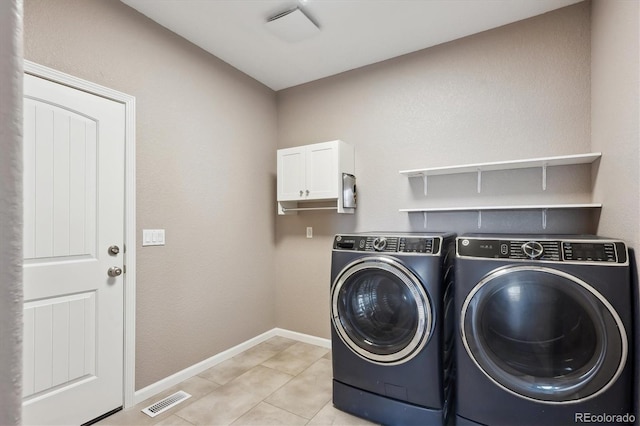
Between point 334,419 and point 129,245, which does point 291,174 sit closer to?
point 129,245

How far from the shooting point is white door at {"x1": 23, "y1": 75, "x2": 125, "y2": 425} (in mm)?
1726

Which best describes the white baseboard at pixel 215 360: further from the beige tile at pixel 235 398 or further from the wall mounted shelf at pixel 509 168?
the wall mounted shelf at pixel 509 168

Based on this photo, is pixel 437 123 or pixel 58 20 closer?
pixel 58 20

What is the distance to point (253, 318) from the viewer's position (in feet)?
10.5

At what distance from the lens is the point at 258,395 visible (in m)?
2.29

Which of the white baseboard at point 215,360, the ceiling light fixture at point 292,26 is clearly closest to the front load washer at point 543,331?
the white baseboard at point 215,360

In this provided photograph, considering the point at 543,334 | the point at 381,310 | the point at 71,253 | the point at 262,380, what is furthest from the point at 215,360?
the point at 543,334

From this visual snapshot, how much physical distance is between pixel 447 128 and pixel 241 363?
8.76 ft

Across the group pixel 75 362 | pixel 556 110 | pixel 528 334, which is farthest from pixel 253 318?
pixel 556 110

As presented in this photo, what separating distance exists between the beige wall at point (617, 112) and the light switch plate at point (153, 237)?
2751 millimetres

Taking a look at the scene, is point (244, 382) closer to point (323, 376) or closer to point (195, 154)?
point (323, 376)

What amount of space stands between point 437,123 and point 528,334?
173 cm

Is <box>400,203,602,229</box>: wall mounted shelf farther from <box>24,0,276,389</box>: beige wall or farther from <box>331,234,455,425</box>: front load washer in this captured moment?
<box>24,0,276,389</box>: beige wall

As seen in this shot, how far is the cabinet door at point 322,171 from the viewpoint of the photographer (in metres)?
2.85
